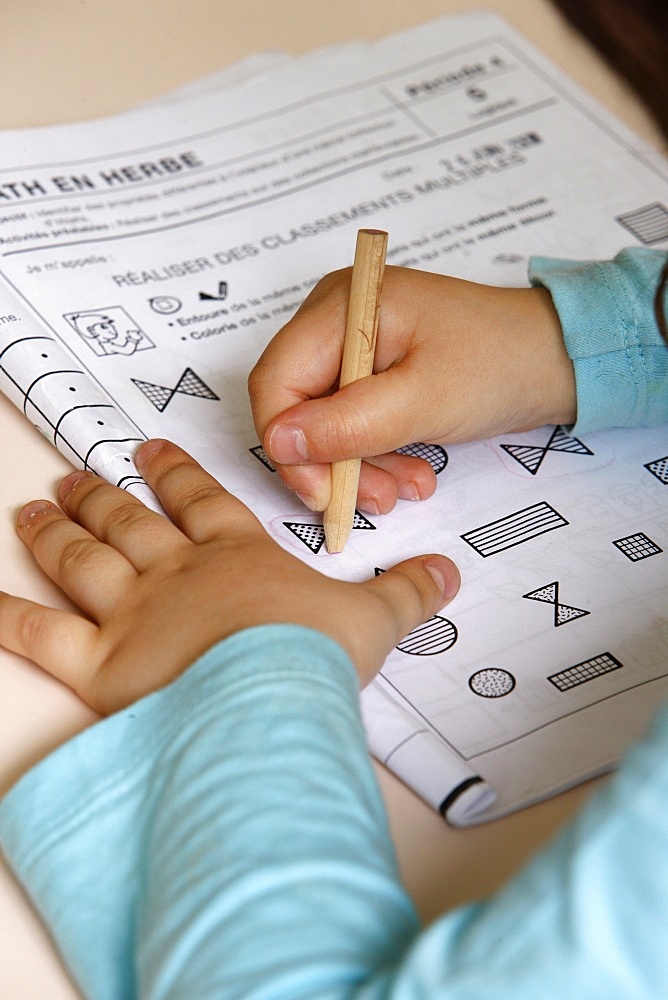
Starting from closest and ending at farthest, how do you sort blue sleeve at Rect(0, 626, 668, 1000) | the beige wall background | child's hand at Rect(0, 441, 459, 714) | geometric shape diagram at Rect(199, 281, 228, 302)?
blue sleeve at Rect(0, 626, 668, 1000)
child's hand at Rect(0, 441, 459, 714)
geometric shape diagram at Rect(199, 281, 228, 302)
the beige wall background

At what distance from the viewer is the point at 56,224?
64 cm

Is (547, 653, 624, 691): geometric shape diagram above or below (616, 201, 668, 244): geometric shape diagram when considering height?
above

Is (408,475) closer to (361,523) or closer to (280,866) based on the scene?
(361,523)

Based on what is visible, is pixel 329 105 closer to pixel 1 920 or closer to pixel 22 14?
pixel 22 14

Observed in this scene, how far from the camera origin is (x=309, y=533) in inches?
20.0

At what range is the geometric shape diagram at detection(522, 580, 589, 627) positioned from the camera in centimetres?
48

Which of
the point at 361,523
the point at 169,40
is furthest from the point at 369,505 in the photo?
the point at 169,40

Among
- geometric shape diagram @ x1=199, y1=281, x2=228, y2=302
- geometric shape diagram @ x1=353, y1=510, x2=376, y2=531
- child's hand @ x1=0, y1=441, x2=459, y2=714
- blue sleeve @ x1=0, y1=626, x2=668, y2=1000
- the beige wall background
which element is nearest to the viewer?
blue sleeve @ x1=0, y1=626, x2=668, y2=1000

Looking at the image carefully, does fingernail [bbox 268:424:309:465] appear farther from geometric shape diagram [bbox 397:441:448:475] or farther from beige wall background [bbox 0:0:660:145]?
beige wall background [bbox 0:0:660:145]

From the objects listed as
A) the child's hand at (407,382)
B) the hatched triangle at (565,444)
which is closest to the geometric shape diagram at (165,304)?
the child's hand at (407,382)

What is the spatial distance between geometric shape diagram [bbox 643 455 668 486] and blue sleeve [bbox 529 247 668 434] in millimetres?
24

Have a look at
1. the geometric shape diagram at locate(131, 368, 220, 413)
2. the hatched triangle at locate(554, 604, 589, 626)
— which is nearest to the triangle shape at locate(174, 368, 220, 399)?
the geometric shape diagram at locate(131, 368, 220, 413)

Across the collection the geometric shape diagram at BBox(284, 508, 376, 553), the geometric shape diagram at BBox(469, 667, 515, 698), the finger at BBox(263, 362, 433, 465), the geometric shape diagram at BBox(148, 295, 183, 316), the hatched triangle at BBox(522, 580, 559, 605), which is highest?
the geometric shape diagram at BBox(148, 295, 183, 316)

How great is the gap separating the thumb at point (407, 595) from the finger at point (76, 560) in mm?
101
